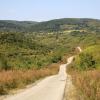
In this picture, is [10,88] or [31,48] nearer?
[10,88]

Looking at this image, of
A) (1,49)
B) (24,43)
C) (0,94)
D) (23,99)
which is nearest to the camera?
(23,99)

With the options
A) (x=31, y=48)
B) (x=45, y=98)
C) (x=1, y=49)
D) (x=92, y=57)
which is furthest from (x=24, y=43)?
(x=45, y=98)

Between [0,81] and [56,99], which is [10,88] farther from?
A: [56,99]

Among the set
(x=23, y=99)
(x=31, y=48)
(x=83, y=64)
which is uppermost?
(x=23, y=99)

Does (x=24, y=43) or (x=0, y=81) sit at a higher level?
(x=0, y=81)

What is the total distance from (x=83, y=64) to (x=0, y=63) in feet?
37.3

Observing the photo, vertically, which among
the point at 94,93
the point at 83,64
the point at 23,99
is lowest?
the point at 83,64

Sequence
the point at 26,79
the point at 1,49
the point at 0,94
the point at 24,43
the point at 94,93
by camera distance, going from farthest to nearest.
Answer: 1. the point at 24,43
2. the point at 1,49
3. the point at 26,79
4. the point at 0,94
5. the point at 94,93

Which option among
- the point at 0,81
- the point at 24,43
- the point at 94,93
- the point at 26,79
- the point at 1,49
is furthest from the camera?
the point at 24,43

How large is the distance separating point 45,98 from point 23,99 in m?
1.45

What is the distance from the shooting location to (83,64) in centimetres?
4850

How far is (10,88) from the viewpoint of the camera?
23797mm

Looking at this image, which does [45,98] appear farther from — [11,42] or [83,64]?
[11,42]

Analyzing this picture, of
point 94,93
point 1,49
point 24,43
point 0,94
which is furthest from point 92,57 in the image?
point 24,43
